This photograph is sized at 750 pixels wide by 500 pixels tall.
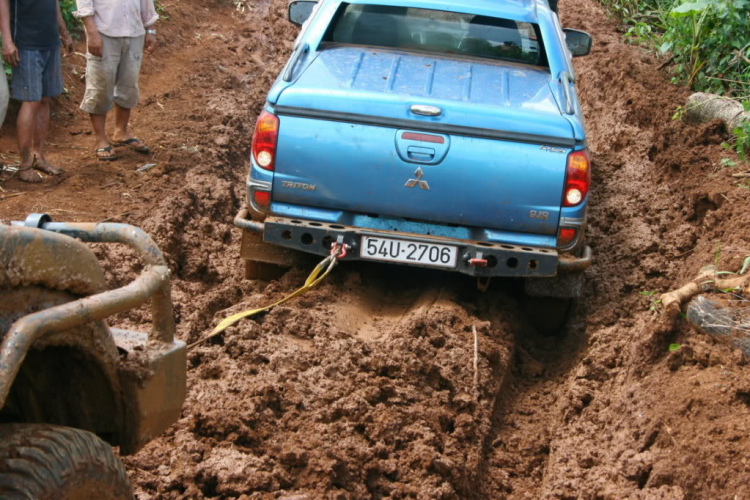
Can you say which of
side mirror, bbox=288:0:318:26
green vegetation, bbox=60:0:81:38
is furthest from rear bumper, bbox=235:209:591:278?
green vegetation, bbox=60:0:81:38

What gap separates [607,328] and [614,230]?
5.15 feet

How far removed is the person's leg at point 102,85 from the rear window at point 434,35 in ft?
7.50

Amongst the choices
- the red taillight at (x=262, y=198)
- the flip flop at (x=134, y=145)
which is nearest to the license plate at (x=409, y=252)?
the red taillight at (x=262, y=198)

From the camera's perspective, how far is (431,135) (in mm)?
4770

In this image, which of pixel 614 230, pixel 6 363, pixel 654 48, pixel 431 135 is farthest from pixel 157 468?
pixel 654 48

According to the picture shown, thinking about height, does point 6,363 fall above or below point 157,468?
above

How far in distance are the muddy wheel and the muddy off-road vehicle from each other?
3011 mm

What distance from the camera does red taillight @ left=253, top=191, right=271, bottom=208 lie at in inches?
192

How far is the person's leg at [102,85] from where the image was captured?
282 inches

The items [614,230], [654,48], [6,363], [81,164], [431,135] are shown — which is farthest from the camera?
[654,48]

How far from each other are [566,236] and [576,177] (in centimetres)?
33

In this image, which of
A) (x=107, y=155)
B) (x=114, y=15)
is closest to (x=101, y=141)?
(x=107, y=155)

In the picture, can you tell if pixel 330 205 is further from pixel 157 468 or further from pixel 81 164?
pixel 81 164

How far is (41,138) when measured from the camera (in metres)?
6.98
